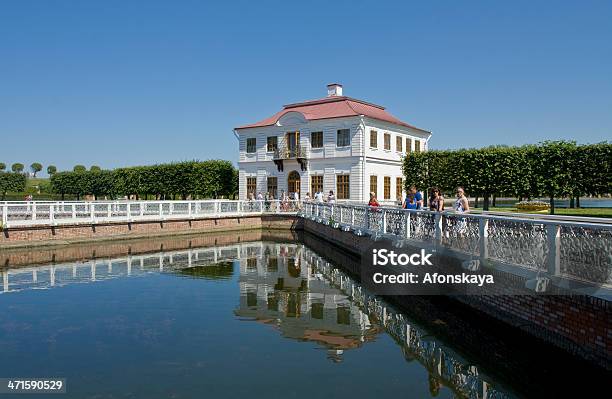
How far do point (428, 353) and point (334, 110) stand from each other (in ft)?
99.8

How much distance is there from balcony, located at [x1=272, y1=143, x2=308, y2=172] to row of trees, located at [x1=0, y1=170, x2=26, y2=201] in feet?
199

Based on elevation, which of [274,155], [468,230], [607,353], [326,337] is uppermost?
[274,155]

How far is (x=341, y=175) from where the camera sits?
118 ft

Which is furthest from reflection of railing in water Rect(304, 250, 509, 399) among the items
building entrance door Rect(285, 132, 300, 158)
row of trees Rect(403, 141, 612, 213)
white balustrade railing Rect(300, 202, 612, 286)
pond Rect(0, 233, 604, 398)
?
building entrance door Rect(285, 132, 300, 158)

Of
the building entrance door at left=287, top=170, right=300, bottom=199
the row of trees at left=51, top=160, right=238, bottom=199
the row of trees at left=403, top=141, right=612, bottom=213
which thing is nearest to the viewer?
the row of trees at left=403, top=141, right=612, bottom=213

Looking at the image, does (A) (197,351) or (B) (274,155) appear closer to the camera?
(A) (197,351)

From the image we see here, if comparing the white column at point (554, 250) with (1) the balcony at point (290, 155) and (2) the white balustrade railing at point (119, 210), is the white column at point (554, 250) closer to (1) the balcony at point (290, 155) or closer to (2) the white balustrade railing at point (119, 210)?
(2) the white balustrade railing at point (119, 210)

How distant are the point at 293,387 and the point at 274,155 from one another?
3184 centimetres

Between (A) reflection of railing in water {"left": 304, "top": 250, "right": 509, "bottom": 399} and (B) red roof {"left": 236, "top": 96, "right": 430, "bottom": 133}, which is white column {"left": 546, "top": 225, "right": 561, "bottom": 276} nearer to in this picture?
(A) reflection of railing in water {"left": 304, "top": 250, "right": 509, "bottom": 399}

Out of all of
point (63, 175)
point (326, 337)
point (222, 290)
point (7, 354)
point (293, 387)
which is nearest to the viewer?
point (293, 387)

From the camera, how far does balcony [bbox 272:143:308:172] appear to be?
3712 centimetres

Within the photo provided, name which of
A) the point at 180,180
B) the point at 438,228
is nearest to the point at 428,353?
the point at 438,228

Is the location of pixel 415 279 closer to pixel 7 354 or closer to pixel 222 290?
pixel 222 290

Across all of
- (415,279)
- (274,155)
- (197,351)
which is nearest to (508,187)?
(274,155)
